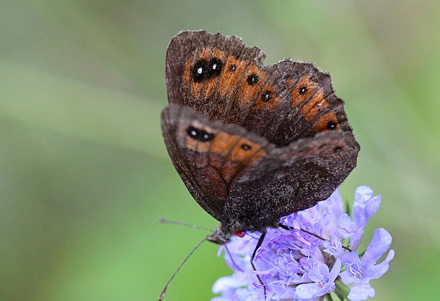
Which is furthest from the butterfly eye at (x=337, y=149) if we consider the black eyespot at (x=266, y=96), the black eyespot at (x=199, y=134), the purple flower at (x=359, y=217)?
the black eyespot at (x=199, y=134)

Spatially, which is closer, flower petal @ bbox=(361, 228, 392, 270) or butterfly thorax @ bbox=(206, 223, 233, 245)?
flower petal @ bbox=(361, 228, 392, 270)

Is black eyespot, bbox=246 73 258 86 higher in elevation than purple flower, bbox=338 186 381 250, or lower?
higher

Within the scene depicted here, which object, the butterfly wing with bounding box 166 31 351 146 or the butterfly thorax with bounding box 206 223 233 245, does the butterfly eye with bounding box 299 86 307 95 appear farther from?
the butterfly thorax with bounding box 206 223 233 245

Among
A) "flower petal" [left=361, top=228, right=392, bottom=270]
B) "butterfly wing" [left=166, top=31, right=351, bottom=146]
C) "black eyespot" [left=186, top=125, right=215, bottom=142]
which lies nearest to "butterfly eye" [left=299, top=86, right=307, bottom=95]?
"butterfly wing" [left=166, top=31, right=351, bottom=146]

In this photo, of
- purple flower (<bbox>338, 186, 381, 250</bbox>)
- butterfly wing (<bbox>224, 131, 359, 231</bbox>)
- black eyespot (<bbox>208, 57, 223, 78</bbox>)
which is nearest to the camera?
butterfly wing (<bbox>224, 131, 359, 231</bbox>)

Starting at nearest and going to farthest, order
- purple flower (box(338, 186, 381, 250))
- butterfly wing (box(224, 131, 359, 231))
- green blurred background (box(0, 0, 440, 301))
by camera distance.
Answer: butterfly wing (box(224, 131, 359, 231)), purple flower (box(338, 186, 381, 250)), green blurred background (box(0, 0, 440, 301))

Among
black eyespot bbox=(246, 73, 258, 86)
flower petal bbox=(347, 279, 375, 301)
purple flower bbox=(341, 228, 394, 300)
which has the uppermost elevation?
black eyespot bbox=(246, 73, 258, 86)

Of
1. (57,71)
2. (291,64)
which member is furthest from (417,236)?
(57,71)
